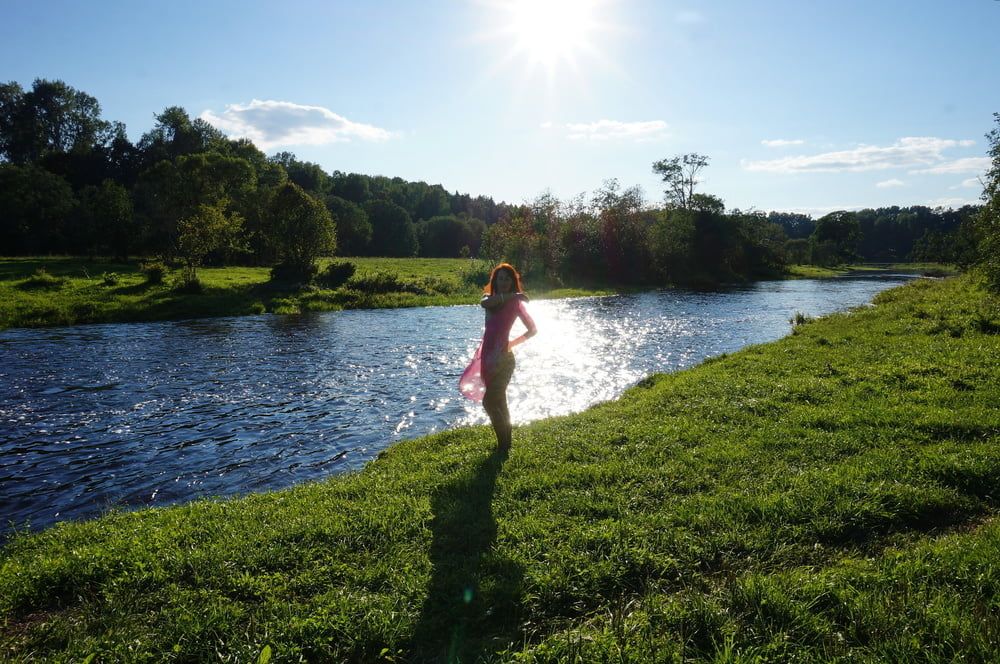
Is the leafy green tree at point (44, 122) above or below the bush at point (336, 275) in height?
above

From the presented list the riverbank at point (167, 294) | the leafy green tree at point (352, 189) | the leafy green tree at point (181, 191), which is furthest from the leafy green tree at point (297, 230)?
the leafy green tree at point (352, 189)

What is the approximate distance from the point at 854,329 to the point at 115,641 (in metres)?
23.4

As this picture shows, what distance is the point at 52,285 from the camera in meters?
34.1

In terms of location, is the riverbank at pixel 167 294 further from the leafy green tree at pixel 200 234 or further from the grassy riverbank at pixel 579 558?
the grassy riverbank at pixel 579 558

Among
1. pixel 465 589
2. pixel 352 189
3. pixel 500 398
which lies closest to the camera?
pixel 465 589

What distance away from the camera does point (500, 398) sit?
8.85 m

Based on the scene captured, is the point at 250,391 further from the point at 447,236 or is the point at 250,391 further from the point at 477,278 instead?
the point at 447,236

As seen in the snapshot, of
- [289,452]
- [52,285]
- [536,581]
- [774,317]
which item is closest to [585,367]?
[289,452]

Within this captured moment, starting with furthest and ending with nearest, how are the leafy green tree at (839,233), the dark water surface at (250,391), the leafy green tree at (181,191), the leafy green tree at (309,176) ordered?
the leafy green tree at (839,233) → the leafy green tree at (309,176) → the leafy green tree at (181,191) → the dark water surface at (250,391)

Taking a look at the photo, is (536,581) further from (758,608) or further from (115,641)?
(115,641)

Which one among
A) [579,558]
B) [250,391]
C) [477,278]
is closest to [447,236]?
[477,278]

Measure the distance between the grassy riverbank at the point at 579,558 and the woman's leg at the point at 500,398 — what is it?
0.38m

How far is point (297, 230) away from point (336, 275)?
4454 millimetres

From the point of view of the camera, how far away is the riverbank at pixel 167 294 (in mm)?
29837
